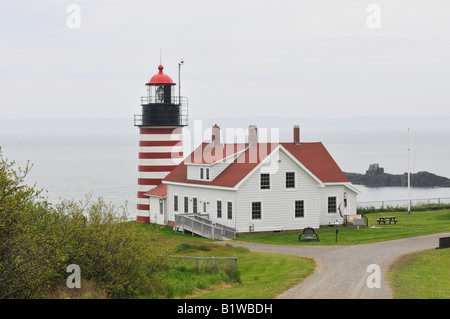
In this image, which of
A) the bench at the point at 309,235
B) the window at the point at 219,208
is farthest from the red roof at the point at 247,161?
the bench at the point at 309,235

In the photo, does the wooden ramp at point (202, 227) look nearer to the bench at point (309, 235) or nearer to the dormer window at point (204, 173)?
the dormer window at point (204, 173)

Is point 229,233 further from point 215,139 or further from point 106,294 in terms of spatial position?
point 106,294

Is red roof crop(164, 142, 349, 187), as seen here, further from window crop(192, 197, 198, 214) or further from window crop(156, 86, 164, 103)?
window crop(156, 86, 164, 103)

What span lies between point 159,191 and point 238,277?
23541mm

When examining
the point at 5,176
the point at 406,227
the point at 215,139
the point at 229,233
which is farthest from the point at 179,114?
the point at 5,176

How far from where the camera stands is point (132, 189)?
106 m

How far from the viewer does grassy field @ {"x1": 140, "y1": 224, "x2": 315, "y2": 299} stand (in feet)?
70.9

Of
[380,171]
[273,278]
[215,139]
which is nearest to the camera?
[273,278]

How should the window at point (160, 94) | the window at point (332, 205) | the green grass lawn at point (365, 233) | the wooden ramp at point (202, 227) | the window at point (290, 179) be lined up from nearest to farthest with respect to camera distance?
the green grass lawn at point (365, 233), the wooden ramp at point (202, 227), the window at point (290, 179), the window at point (332, 205), the window at point (160, 94)

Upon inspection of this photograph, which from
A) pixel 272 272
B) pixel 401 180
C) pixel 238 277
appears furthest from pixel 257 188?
pixel 401 180

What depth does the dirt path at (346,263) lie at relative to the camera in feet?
66.2

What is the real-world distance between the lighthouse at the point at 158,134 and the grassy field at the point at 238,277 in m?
16.3

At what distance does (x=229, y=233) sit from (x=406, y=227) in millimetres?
11087

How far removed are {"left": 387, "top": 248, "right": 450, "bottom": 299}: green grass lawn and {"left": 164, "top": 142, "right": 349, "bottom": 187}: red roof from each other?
→ 12.9 meters
